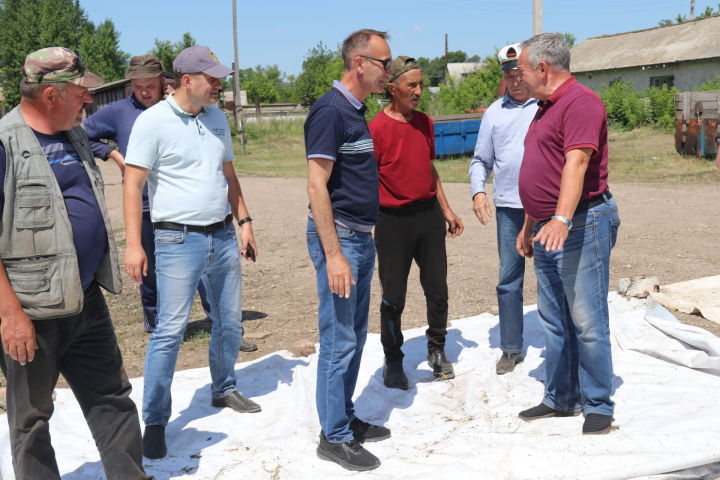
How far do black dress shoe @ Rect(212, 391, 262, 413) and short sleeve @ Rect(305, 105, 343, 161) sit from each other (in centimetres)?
166

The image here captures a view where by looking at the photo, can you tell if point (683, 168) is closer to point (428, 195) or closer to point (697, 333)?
point (697, 333)

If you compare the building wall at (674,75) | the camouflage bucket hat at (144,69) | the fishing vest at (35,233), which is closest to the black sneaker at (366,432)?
the fishing vest at (35,233)

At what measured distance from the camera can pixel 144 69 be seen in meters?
5.29

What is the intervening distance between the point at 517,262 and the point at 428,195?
2.56ft

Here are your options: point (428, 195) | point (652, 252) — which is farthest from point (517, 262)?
point (652, 252)

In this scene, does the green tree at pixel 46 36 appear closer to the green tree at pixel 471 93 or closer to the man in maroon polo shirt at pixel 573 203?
the green tree at pixel 471 93

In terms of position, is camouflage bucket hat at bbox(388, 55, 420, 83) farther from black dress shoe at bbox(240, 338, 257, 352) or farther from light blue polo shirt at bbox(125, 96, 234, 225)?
black dress shoe at bbox(240, 338, 257, 352)

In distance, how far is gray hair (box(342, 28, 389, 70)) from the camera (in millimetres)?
3381

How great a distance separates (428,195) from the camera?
447cm

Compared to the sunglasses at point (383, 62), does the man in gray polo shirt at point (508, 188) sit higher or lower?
lower

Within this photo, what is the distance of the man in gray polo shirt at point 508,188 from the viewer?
4.65m

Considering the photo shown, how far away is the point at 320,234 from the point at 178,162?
95 centimetres

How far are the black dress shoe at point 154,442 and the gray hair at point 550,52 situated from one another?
2638mm

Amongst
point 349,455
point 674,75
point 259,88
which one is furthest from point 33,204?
point 259,88
